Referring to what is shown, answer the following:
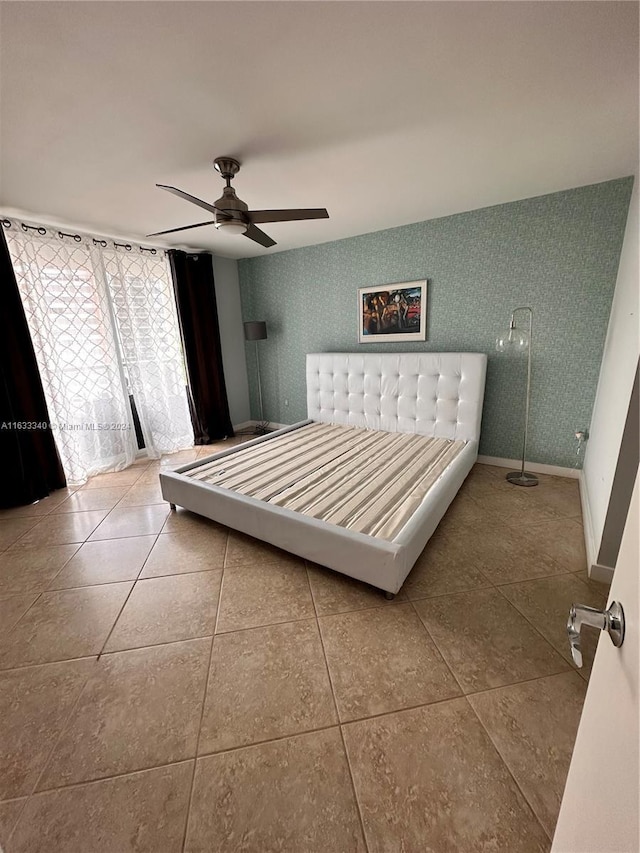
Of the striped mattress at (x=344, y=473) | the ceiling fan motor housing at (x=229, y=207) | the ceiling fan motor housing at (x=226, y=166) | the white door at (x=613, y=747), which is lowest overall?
the striped mattress at (x=344, y=473)

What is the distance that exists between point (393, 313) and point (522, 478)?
2127 mm

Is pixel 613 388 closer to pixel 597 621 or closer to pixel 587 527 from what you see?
pixel 587 527

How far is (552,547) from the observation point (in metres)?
2.17

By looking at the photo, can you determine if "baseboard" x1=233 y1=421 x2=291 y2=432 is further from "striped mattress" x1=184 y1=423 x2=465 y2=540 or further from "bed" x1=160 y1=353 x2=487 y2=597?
"striped mattress" x1=184 y1=423 x2=465 y2=540

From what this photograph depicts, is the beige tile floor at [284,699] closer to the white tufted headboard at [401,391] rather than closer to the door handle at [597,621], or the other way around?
the door handle at [597,621]

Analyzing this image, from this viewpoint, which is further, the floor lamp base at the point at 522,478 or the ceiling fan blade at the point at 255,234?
the floor lamp base at the point at 522,478

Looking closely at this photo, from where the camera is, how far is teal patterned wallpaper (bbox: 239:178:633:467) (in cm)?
270

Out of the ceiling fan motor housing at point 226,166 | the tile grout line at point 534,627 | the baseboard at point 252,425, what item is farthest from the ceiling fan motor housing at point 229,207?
the baseboard at point 252,425

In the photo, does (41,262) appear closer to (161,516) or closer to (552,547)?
(161,516)

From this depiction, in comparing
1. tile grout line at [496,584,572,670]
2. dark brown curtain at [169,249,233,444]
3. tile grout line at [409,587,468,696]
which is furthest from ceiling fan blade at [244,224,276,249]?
tile grout line at [496,584,572,670]

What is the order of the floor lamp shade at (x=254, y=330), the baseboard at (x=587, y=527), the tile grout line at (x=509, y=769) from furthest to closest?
the floor lamp shade at (x=254, y=330)
the baseboard at (x=587, y=527)
the tile grout line at (x=509, y=769)

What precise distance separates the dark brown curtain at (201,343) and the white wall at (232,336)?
190mm

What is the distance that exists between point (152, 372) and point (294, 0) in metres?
3.62

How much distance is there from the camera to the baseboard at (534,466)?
122 inches
